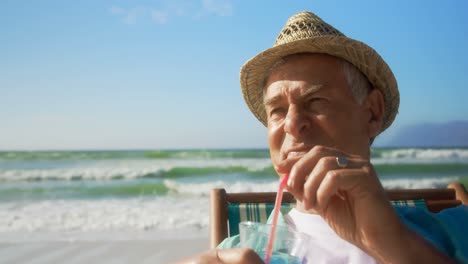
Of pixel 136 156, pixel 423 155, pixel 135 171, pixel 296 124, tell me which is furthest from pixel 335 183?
pixel 423 155

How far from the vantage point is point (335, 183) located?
878 millimetres

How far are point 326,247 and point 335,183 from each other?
21.9 inches

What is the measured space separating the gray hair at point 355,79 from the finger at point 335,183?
25.2 inches

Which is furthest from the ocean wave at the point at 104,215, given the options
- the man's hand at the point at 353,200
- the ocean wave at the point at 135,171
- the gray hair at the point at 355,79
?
the man's hand at the point at 353,200

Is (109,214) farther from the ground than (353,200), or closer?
closer

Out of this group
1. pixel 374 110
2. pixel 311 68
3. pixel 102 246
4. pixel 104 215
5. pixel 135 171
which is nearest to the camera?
pixel 311 68

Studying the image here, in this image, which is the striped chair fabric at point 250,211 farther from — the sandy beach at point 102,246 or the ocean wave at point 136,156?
the ocean wave at point 136,156

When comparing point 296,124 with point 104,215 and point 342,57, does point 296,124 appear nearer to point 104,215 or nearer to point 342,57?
point 342,57

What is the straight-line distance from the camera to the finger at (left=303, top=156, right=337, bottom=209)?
885 mm

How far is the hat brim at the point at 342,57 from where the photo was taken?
147cm

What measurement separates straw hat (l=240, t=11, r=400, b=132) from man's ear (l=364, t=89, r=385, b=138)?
0.05 metres

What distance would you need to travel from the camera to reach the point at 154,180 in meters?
13.5

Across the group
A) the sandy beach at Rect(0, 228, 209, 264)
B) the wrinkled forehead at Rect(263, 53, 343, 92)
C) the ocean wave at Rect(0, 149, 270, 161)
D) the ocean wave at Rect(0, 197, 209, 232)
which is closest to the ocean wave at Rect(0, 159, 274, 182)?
the ocean wave at Rect(0, 149, 270, 161)

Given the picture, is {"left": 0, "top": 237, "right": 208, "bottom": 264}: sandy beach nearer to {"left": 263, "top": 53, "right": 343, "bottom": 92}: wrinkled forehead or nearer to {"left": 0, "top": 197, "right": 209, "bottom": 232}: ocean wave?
{"left": 0, "top": 197, "right": 209, "bottom": 232}: ocean wave
